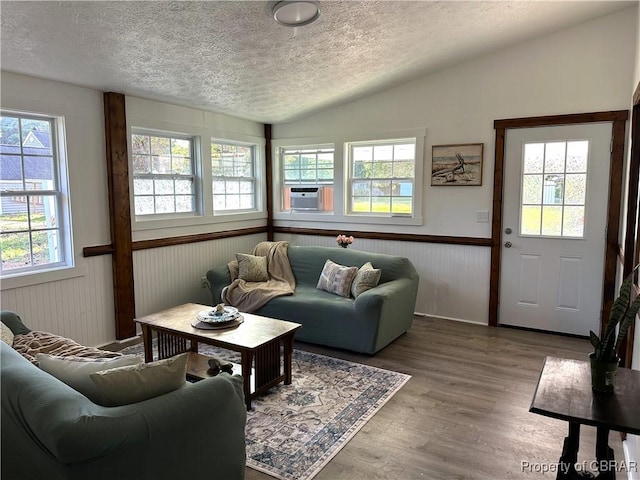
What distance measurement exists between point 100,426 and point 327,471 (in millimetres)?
1278

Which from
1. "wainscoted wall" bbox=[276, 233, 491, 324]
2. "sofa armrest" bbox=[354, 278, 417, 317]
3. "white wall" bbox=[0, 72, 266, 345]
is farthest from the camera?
"wainscoted wall" bbox=[276, 233, 491, 324]

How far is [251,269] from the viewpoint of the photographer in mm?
4637

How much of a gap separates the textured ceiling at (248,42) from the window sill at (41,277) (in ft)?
4.99

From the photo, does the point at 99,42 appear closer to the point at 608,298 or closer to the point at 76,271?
the point at 76,271

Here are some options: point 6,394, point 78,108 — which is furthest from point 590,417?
point 78,108

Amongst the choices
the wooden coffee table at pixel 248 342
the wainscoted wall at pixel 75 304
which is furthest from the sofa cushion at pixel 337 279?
the wainscoted wall at pixel 75 304

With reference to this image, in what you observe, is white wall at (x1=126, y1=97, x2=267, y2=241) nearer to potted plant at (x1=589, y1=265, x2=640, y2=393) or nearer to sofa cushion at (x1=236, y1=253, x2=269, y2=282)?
sofa cushion at (x1=236, y1=253, x2=269, y2=282)

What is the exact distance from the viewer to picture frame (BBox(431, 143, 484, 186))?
15.1 ft

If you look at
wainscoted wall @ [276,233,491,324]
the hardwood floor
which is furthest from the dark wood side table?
wainscoted wall @ [276,233,491,324]

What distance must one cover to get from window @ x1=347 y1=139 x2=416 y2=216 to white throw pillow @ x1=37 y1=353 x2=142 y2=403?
3.77 meters

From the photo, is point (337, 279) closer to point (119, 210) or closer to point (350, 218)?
point (350, 218)

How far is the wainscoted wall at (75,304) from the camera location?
3.46 meters

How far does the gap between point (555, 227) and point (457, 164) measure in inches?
44.9

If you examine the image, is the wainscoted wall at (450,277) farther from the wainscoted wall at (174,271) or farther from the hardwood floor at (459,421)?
the wainscoted wall at (174,271)
